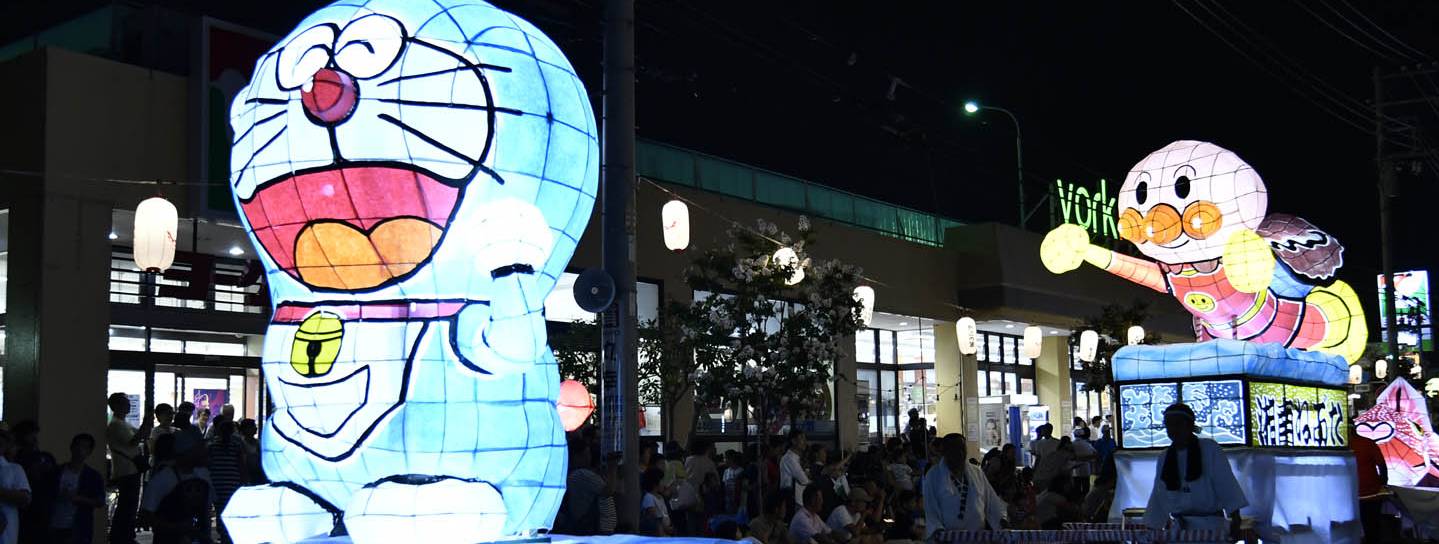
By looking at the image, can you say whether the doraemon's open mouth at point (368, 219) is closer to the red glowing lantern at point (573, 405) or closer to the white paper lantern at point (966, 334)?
the red glowing lantern at point (573, 405)

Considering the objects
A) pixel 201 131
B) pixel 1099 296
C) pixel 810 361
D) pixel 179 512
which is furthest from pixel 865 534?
pixel 1099 296

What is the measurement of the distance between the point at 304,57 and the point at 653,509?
5.72m

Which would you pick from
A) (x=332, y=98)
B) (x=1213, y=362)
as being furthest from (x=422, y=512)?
(x=1213, y=362)

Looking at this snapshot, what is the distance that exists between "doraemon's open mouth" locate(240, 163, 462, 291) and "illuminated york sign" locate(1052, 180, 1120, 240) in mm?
25039

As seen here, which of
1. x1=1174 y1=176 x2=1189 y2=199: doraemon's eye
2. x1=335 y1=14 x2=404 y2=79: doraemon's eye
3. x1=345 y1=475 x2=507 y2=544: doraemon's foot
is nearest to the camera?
x1=345 y1=475 x2=507 y2=544: doraemon's foot

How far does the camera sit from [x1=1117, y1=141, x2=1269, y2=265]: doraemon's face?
13.3 m

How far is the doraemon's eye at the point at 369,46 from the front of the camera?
6.04 metres

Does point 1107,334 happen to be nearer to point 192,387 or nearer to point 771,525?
point 192,387

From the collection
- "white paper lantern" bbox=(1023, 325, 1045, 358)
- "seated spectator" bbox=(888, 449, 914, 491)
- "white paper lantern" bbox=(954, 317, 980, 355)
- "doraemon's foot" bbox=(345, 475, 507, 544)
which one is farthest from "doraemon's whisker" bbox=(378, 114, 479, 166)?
"white paper lantern" bbox=(1023, 325, 1045, 358)

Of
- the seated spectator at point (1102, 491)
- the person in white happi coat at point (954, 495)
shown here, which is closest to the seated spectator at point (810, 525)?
the person in white happi coat at point (954, 495)

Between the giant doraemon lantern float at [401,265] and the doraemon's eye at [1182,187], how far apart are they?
895cm

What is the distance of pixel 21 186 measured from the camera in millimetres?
13961

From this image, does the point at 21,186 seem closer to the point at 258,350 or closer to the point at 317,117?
the point at 258,350

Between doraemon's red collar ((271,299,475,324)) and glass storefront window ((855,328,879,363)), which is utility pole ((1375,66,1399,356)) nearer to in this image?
glass storefront window ((855,328,879,363))
